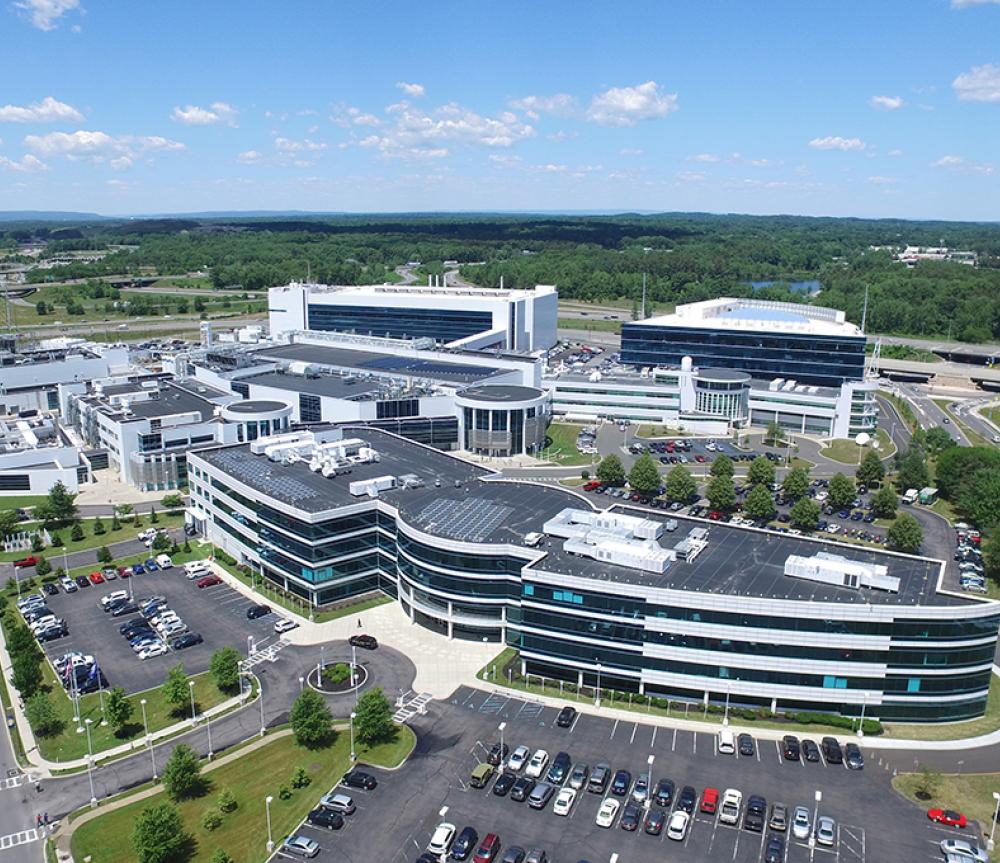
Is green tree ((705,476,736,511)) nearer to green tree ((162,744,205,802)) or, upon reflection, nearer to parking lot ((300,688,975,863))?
parking lot ((300,688,975,863))

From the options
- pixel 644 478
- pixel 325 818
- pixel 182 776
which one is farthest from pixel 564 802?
pixel 644 478

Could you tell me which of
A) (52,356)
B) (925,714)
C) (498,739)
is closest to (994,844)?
(925,714)

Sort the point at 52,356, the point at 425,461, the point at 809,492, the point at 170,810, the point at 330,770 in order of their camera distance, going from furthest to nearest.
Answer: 1. the point at 52,356
2. the point at 809,492
3. the point at 425,461
4. the point at 330,770
5. the point at 170,810

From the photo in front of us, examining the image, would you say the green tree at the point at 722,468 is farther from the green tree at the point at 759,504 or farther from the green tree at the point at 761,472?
the green tree at the point at 759,504

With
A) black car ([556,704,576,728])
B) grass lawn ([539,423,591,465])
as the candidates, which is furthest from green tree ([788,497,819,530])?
black car ([556,704,576,728])

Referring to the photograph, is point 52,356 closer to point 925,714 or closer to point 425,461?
point 425,461

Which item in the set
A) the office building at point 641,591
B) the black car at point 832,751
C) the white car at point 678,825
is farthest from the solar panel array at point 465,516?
the black car at point 832,751
